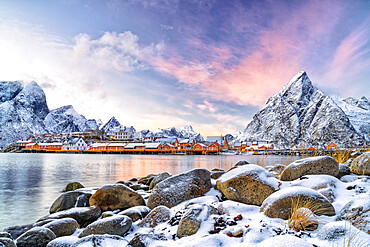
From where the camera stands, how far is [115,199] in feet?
23.8

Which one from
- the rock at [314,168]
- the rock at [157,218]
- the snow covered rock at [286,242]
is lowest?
the rock at [157,218]

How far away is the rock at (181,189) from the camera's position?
5.94 meters

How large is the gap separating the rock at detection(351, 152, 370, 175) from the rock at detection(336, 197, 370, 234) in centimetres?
310

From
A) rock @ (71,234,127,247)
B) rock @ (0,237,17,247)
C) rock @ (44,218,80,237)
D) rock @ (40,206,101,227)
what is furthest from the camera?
rock @ (40,206,101,227)

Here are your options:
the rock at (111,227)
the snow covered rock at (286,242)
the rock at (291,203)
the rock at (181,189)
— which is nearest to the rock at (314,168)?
the rock at (291,203)

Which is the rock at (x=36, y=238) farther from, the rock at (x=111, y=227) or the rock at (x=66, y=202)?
the rock at (x=66, y=202)

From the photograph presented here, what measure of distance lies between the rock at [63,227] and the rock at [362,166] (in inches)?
317

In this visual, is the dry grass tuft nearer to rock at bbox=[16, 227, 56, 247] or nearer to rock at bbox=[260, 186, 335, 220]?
rock at bbox=[260, 186, 335, 220]

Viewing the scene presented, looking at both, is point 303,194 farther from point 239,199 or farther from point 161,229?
point 161,229

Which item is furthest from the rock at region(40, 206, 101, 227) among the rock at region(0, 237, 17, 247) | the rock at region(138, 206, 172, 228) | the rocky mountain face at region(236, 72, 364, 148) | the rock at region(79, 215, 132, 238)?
the rocky mountain face at region(236, 72, 364, 148)

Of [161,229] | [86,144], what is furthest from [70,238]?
[86,144]

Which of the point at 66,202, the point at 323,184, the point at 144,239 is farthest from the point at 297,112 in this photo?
the point at 144,239

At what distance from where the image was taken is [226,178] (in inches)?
219

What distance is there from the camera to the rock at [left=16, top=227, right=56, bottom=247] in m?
4.78
